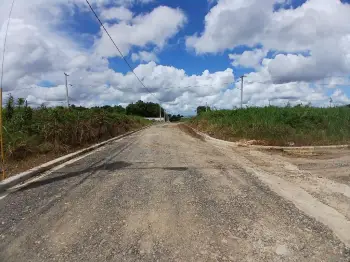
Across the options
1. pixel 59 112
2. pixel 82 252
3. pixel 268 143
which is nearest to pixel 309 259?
pixel 82 252

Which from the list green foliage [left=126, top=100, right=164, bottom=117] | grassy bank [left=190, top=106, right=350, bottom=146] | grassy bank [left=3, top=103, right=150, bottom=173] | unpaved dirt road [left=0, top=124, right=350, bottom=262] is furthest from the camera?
green foliage [left=126, top=100, right=164, bottom=117]

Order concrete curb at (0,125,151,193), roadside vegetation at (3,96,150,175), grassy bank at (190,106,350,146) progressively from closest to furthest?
concrete curb at (0,125,151,193)
roadside vegetation at (3,96,150,175)
grassy bank at (190,106,350,146)

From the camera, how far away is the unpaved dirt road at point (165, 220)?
3.58 m

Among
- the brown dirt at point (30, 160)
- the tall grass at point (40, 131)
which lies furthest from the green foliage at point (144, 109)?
the brown dirt at point (30, 160)

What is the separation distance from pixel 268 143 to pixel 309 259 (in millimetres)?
10570

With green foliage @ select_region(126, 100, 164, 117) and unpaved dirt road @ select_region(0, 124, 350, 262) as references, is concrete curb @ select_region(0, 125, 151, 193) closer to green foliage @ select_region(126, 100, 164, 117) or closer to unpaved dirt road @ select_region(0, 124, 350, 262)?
unpaved dirt road @ select_region(0, 124, 350, 262)

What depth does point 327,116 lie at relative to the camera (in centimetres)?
1753

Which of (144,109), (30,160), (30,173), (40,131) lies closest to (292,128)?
(40,131)

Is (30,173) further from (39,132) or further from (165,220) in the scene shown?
(165,220)

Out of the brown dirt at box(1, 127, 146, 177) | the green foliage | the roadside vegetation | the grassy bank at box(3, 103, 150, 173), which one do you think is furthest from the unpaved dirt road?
the green foliage

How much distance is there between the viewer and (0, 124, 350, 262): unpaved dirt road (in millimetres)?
3584

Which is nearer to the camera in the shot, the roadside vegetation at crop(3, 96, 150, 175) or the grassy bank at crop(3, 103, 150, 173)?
the grassy bank at crop(3, 103, 150, 173)

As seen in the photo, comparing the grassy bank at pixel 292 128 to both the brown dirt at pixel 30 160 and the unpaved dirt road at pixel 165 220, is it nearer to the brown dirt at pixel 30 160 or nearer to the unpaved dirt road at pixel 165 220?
the unpaved dirt road at pixel 165 220

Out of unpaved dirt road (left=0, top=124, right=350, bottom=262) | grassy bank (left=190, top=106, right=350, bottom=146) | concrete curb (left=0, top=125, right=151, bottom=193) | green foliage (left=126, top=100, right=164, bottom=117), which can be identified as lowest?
unpaved dirt road (left=0, top=124, right=350, bottom=262)
